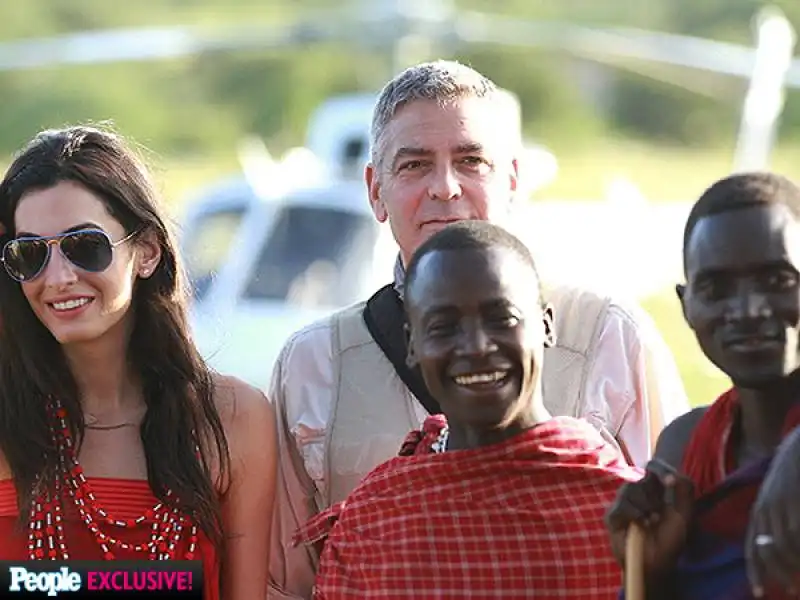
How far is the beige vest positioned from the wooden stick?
105cm

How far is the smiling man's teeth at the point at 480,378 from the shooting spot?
2906 mm

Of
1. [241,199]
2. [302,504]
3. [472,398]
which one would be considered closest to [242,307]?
[241,199]

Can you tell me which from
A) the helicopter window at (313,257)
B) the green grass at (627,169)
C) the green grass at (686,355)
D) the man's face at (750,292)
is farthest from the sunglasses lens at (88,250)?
the green grass at (627,169)

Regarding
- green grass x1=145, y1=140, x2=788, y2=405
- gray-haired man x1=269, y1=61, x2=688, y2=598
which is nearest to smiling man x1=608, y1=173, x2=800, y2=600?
gray-haired man x1=269, y1=61, x2=688, y2=598

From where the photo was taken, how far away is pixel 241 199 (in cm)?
1340

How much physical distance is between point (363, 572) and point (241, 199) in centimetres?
1050

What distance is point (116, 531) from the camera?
336cm

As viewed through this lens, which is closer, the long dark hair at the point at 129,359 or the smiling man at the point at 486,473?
the smiling man at the point at 486,473

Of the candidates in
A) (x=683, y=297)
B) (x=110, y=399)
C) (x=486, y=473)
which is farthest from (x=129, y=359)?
(x=683, y=297)

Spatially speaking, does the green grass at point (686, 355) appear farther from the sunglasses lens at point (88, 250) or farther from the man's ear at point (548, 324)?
the man's ear at point (548, 324)

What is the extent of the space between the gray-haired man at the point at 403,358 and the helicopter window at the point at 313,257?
859 centimetres

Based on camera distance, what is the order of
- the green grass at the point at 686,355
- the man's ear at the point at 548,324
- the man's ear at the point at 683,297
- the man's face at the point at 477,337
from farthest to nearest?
the green grass at the point at 686,355 < the man's ear at the point at 548,324 < the man's face at the point at 477,337 < the man's ear at the point at 683,297

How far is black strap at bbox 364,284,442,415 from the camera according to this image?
3646mm

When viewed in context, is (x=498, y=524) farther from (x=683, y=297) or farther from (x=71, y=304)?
(x=71, y=304)
